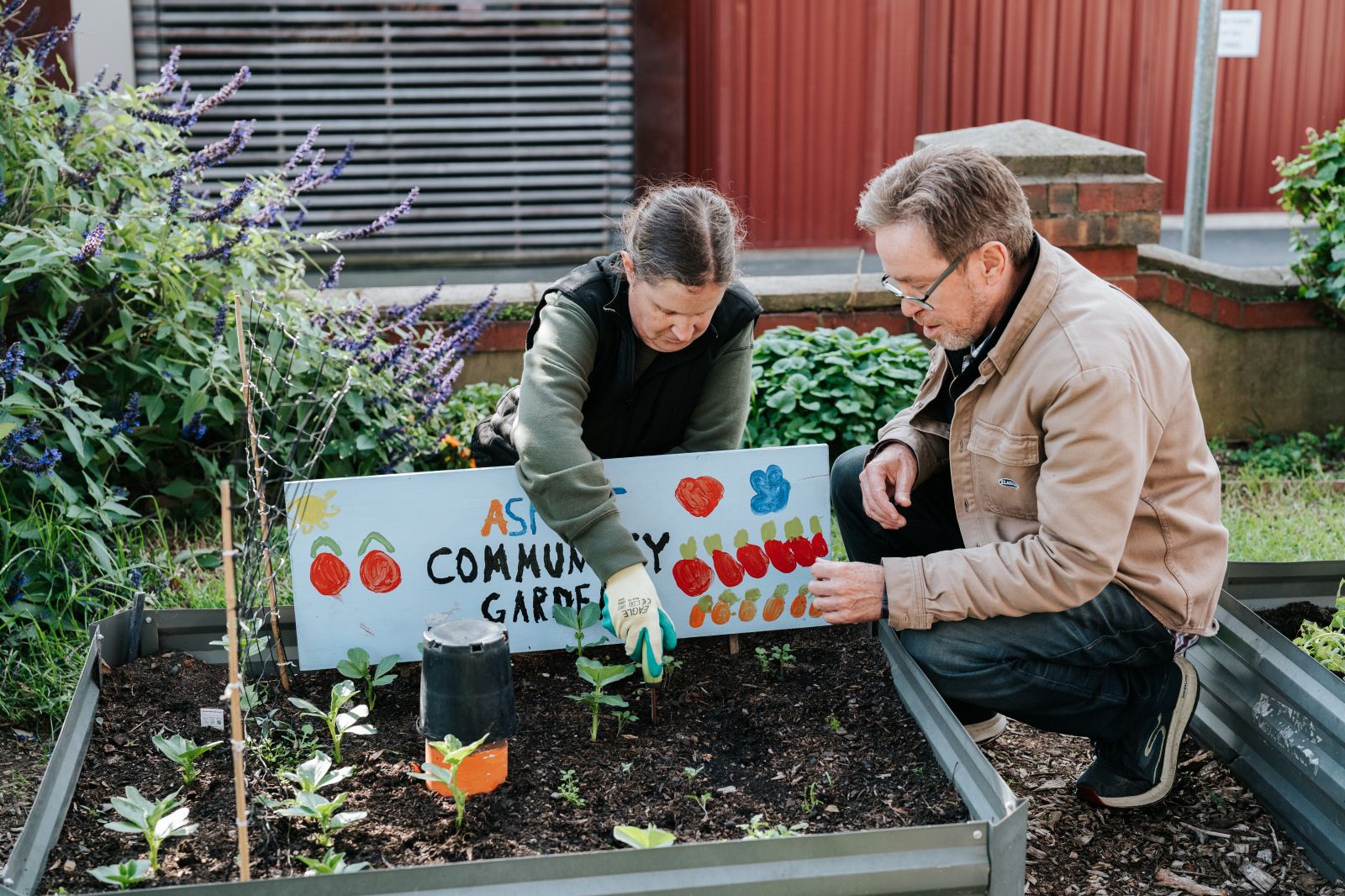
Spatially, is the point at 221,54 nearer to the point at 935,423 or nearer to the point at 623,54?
the point at 623,54

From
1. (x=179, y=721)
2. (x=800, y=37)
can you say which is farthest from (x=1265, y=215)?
(x=179, y=721)

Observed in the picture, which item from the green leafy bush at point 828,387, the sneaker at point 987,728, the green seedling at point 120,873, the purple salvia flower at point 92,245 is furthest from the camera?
the green leafy bush at point 828,387

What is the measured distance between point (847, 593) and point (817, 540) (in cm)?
33

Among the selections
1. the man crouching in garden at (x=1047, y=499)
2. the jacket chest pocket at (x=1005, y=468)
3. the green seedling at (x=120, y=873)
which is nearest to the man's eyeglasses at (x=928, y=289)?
the man crouching in garden at (x=1047, y=499)

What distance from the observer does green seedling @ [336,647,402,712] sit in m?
2.34

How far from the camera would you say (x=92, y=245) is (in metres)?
2.92

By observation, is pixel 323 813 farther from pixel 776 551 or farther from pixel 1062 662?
pixel 1062 662

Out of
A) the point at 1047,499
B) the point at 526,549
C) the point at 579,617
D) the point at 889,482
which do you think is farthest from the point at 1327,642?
the point at 526,549

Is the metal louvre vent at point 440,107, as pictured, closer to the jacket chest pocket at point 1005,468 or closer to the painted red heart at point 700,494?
the painted red heart at point 700,494

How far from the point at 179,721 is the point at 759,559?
1189mm

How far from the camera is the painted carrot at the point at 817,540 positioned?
263cm

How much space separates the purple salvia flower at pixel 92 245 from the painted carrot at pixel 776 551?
1734 mm

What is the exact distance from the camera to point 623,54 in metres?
6.67

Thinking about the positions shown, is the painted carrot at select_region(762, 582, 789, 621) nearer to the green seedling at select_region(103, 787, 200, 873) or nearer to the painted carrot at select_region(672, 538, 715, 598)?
the painted carrot at select_region(672, 538, 715, 598)
